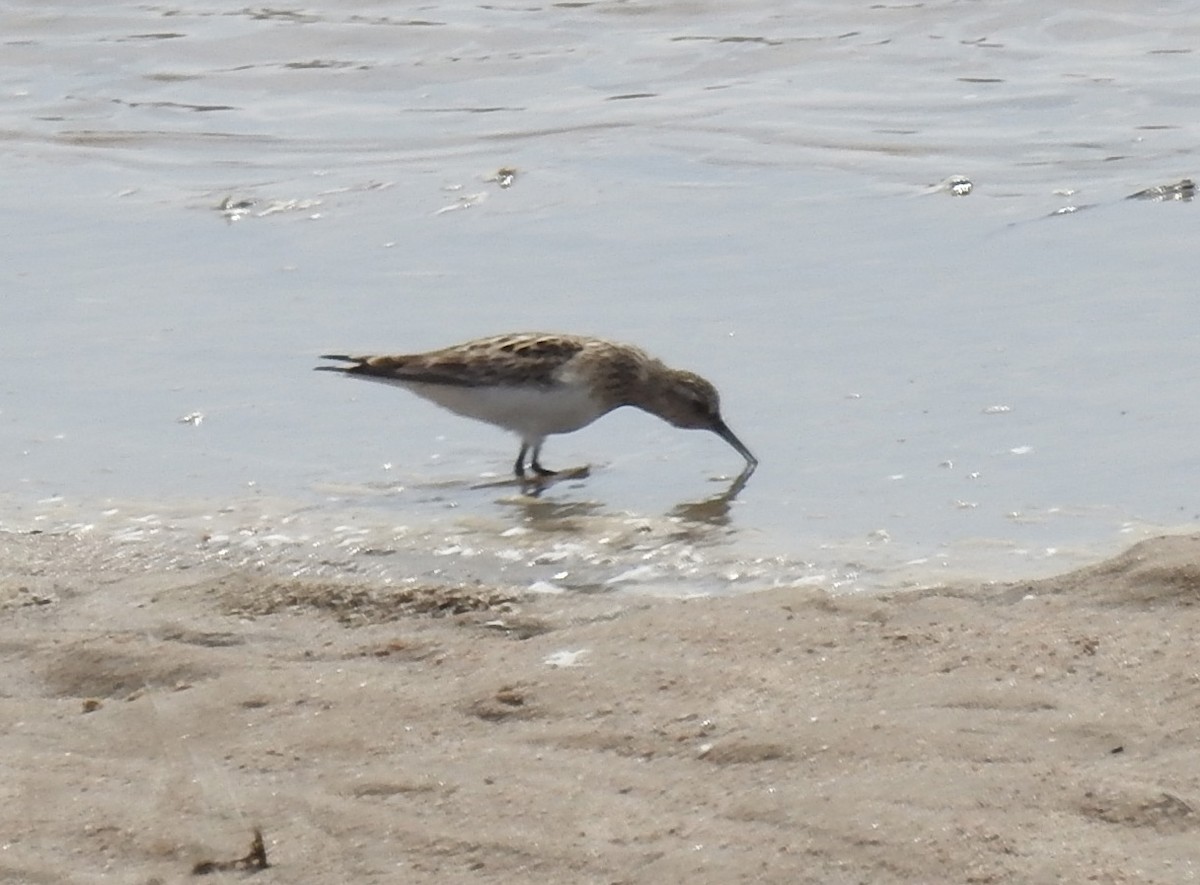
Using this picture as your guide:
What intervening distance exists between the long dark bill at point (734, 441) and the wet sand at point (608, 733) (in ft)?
5.56

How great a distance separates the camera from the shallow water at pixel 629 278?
245 inches

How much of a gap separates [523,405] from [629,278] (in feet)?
5.63

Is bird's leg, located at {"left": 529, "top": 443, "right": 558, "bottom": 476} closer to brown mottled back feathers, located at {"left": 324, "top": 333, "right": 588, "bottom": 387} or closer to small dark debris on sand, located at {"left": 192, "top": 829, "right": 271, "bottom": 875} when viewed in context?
brown mottled back feathers, located at {"left": 324, "top": 333, "right": 588, "bottom": 387}

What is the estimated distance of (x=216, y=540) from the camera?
6062 millimetres

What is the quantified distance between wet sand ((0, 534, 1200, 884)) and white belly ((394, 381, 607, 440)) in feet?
6.63

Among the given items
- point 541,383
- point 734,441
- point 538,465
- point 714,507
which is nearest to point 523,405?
point 541,383

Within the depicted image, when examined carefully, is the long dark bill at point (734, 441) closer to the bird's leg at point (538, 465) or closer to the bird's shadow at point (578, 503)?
the bird's shadow at point (578, 503)

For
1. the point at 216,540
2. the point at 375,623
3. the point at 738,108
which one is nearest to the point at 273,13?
the point at 738,108

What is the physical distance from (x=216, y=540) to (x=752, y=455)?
183cm

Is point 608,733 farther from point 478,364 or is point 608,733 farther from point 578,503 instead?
point 478,364

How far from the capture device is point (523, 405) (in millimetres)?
7391

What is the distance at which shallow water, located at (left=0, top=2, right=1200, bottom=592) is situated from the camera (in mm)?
6227

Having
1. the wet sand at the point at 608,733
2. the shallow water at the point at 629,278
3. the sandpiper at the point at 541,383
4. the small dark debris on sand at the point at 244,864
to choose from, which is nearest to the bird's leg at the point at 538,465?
the sandpiper at the point at 541,383

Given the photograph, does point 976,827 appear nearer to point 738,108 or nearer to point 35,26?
point 738,108
